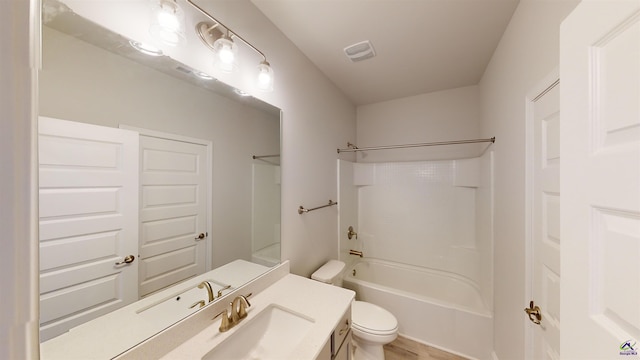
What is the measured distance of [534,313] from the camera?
1.00 meters

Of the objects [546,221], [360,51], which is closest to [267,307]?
[546,221]

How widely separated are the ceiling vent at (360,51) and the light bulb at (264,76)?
75 cm

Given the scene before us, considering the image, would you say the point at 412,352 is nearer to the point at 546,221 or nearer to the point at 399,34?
the point at 546,221

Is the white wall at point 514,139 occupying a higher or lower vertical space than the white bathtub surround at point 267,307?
higher

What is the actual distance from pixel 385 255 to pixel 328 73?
2.16 metres

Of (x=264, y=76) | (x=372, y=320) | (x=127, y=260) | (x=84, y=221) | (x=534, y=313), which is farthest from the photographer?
(x=372, y=320)

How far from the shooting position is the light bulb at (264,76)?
4.03ft

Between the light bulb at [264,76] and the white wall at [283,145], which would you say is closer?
the white wall at [283,145]

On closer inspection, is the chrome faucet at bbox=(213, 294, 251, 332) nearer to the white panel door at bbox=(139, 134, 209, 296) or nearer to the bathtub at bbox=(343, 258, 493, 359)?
the white panel door at bbox=(139, 134, 209, 296)

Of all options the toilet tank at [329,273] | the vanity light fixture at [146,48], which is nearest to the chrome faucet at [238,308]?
the toilet tank at [329,273]

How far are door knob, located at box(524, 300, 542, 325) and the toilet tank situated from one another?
1139mm

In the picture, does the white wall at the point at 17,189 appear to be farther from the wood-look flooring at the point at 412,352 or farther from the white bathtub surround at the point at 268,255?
the wood-look flooring at the point at 412,352

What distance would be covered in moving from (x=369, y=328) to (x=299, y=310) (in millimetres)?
772
